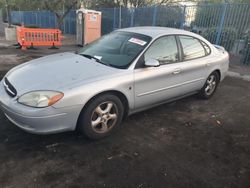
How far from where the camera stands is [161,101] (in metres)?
4.23

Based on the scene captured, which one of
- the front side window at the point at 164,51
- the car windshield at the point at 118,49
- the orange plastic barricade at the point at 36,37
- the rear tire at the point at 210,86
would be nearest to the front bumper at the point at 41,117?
the car windshield at the point at 118,49

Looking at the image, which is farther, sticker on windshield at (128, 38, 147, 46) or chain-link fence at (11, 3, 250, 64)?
chain-link fence at (11, 3, 250, 64)

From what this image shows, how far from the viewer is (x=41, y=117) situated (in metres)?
2.87

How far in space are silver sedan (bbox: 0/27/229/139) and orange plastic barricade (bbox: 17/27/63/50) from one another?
292 inches

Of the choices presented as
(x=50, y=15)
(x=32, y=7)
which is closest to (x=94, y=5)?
(x=50, y=15)

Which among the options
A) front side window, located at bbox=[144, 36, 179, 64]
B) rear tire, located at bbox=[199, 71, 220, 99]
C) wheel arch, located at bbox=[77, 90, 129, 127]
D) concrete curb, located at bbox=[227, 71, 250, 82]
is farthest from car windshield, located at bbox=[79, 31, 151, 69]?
concrete curb, located at bbox=[227, 71, 250, 82]

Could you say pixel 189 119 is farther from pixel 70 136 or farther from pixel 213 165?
pixel 70 136

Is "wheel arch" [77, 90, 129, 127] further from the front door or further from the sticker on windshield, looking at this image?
the sticker on windshield

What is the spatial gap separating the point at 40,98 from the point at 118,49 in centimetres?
165

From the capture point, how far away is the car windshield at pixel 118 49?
12.3ft

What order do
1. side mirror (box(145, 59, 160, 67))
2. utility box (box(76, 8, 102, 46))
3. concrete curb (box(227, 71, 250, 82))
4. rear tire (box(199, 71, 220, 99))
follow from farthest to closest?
utility box (box(76, 8, 102, 46)) → concrete curb (box(227, 71, 250, 82)) → rear tire (box(199, 71, 220, 99)) → side mirror (box(145, 59, 160, 67))

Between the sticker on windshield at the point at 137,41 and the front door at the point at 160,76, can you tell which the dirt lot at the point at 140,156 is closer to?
the front door at the point at 160,76

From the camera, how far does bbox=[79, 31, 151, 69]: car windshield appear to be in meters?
3.74

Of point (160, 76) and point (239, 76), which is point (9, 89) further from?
point (239, 76)
